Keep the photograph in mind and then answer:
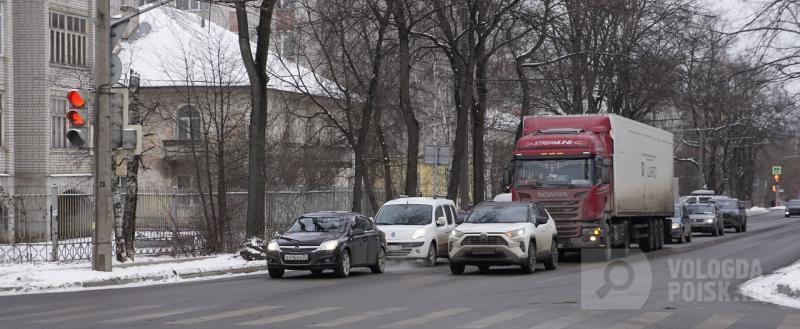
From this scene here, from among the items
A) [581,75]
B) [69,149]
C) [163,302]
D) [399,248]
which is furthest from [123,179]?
[163,302]

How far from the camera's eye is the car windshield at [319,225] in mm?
24844

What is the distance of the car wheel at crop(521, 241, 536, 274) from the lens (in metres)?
24.8

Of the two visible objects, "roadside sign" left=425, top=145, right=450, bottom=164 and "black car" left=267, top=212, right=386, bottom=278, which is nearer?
"black car" left=267, top=212, right=386, bottom=278

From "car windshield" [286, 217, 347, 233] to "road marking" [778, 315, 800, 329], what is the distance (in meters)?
11.4

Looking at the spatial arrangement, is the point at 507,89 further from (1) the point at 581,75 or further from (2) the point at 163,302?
(2) the point at 163,302

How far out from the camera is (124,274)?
23219 mm

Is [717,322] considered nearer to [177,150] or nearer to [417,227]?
[417,227]

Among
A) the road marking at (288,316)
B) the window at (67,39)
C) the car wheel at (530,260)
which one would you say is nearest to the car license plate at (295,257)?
the car wheel at (530,260)

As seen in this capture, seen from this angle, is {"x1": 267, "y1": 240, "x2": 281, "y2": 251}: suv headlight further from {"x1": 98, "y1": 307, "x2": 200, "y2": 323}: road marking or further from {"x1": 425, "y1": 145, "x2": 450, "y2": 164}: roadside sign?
{"x1": 425, "y1": 145, "x2": 450, "y2": 164}: roadside sign

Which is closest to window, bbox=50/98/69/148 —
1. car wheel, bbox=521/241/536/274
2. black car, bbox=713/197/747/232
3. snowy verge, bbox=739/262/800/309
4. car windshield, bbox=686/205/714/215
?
car wheel, bbox=521/241/536/274

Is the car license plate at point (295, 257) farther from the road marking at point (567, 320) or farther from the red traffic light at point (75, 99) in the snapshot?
the road marking at point (567, 320)

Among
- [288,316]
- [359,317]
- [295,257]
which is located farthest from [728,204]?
[288,316]

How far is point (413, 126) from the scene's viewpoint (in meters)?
38.8

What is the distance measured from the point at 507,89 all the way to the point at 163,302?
35.3 meters
